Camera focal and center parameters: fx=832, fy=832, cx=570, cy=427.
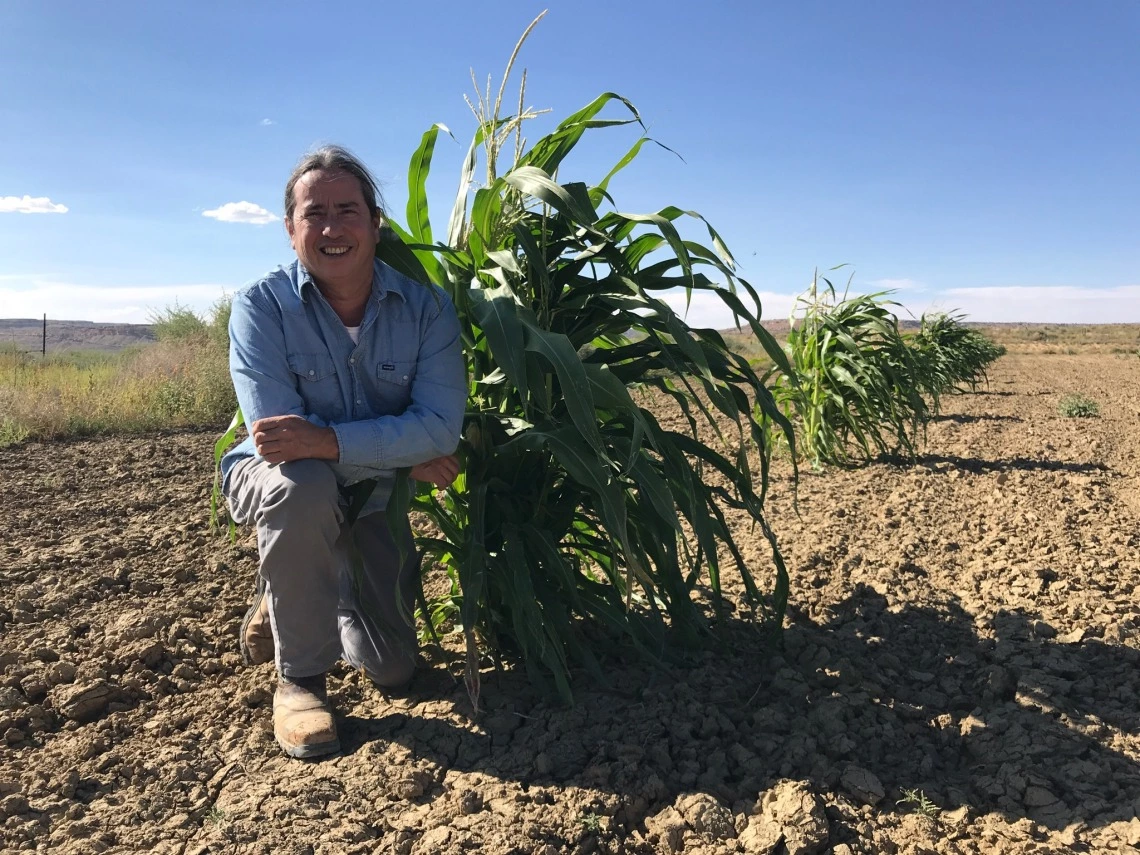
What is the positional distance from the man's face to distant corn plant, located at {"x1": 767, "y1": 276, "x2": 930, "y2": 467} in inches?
138

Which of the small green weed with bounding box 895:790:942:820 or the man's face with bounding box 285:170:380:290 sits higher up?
the man's face with bounding box 285:170:380:290

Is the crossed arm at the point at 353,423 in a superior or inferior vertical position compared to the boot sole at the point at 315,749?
superior

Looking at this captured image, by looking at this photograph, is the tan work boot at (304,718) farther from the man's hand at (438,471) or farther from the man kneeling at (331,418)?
the man's hand at (438,471)

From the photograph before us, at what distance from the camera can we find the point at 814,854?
1633 mm

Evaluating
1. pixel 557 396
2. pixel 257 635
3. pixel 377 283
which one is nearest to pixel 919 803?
pixel 557 396

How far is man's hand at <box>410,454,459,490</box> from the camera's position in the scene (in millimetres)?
2012

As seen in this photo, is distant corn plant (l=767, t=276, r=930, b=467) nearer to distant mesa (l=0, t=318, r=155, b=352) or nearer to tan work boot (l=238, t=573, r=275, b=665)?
tan work boot (l=238, t=573, r=275, b=665)

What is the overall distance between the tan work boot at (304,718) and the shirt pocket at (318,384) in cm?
68

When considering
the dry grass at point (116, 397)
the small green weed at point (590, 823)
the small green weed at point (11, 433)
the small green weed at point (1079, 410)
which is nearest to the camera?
the small green weed at point (590, 823)

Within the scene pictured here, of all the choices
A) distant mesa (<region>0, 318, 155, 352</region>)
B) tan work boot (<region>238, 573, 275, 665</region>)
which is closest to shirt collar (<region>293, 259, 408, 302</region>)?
tan work boot (<region>238, 573, 275, 665</region>)

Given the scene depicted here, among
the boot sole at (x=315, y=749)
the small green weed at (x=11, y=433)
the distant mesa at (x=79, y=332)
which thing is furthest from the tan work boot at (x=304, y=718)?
the distant mesa at (x=79, y=332)

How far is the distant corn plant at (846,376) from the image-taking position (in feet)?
16.9

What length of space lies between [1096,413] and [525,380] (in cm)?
923

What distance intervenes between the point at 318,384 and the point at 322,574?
48cm
